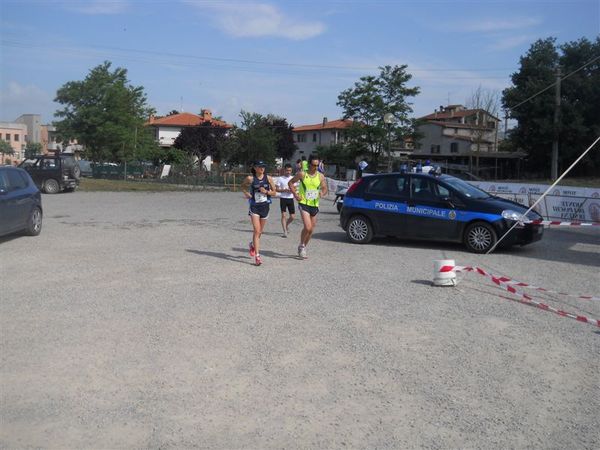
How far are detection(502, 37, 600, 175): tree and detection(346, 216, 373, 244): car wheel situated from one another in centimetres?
3903

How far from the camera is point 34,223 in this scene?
1296cm

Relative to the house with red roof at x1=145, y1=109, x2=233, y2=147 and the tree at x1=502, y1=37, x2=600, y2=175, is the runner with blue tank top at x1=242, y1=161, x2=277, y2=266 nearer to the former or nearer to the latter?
the tree at x1=502, y1=37, x2=600, y2=175

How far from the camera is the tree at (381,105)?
171 ft

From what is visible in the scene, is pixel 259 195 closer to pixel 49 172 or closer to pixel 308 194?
pixel 308 194

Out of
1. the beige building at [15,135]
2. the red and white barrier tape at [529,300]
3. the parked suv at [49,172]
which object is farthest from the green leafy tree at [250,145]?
the beige building at [15,135]

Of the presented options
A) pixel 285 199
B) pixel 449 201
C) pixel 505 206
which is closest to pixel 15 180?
pixel 285 199

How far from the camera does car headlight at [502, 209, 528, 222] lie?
37.0 feet

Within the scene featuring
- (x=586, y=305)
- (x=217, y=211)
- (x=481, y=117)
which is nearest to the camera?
(x=586, y=305)

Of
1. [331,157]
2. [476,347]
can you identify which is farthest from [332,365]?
[331,157]

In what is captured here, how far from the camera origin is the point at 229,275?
8984 mm

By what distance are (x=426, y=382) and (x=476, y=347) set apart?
3.71ft

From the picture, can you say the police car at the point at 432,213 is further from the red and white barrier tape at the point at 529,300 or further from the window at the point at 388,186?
the red and white barrier tape at the point at 529,300

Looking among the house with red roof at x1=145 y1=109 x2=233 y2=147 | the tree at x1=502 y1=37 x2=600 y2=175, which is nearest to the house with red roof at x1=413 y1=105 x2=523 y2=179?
the tree at x1=502 y1=37 x2=600 y2=175

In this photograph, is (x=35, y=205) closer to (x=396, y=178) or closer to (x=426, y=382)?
(x=396, y=178)
